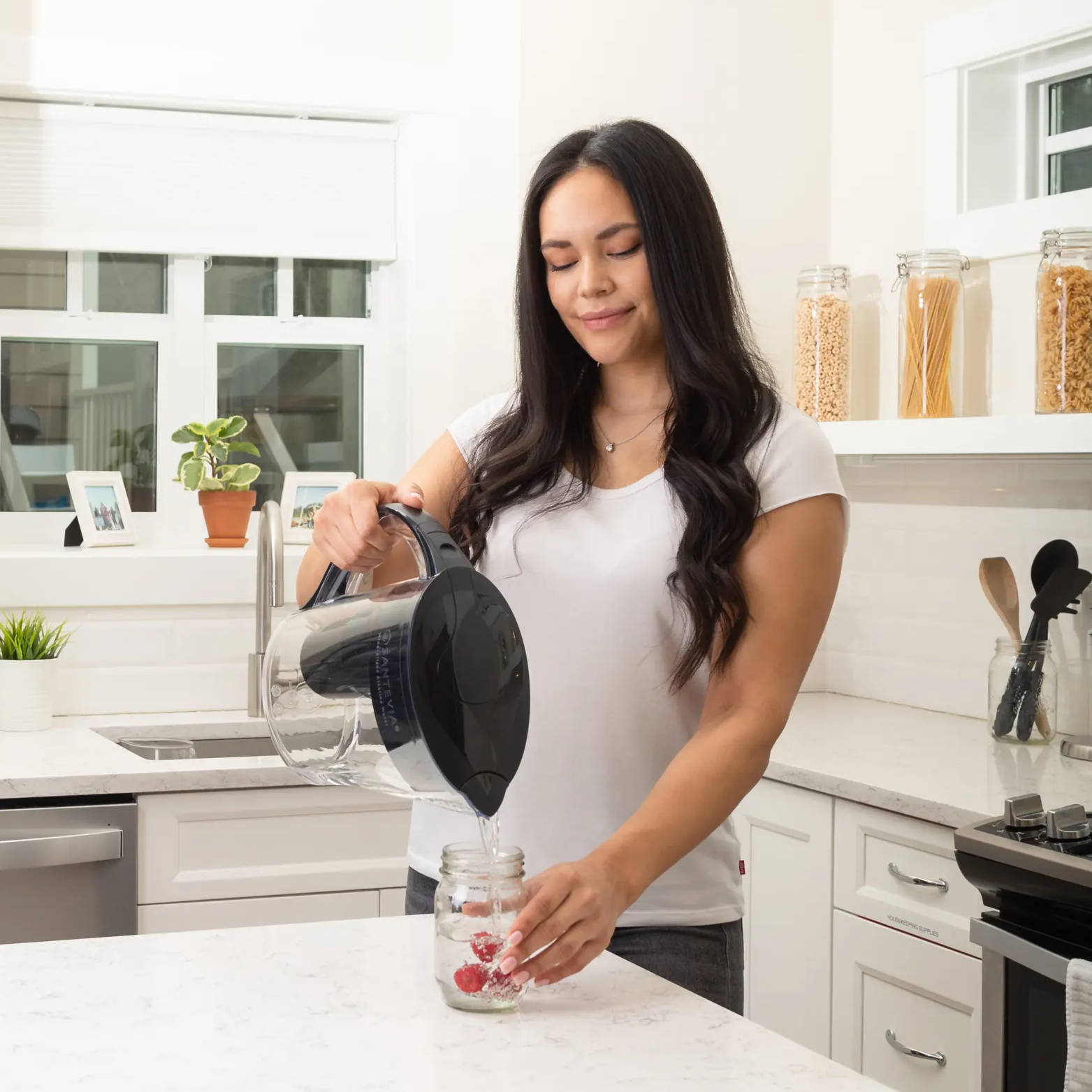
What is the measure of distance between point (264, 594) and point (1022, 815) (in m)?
1.61

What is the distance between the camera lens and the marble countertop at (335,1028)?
2.92 feet

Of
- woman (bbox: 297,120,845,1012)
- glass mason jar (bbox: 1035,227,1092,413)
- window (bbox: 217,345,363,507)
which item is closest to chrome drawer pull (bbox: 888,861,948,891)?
woman (bbox: 297,120,845,1012)

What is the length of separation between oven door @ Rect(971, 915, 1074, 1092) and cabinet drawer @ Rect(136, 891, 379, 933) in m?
1.11

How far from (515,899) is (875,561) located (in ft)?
6.84

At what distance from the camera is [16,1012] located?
0.99 m

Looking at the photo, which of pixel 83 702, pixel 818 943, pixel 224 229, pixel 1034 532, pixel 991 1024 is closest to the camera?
pixel 991 1024

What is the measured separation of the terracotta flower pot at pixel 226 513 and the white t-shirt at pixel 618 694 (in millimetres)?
1778

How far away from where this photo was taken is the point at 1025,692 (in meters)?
2.42

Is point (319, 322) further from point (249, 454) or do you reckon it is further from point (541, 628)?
point (541, 628)

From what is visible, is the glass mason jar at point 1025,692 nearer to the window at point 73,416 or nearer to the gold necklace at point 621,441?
the gold necklace at point 621,441

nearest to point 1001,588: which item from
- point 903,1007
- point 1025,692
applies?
point 1025,692

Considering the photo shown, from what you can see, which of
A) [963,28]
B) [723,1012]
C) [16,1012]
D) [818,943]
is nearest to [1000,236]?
[963,28]

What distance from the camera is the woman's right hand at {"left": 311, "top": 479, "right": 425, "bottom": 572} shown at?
1.14 m

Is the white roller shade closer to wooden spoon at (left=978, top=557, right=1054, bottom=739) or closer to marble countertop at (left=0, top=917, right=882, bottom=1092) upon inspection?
wooden spoon at (left=978, top=557, right=1054, bottom=739)
